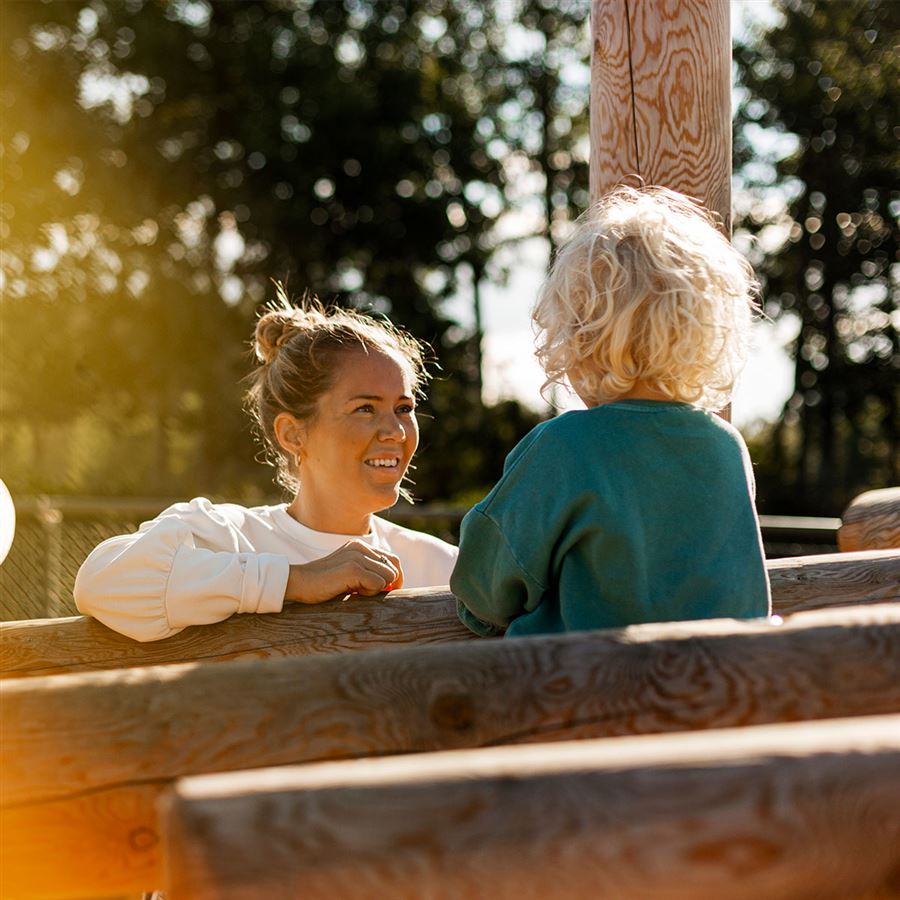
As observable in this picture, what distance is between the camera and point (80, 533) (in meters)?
6.27

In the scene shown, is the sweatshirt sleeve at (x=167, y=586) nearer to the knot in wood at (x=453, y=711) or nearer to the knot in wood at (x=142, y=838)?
the knot in wood at (x=142, y=838)

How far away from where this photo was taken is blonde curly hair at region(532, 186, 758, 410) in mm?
1988

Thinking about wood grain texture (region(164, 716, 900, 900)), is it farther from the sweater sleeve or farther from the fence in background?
the fence in background

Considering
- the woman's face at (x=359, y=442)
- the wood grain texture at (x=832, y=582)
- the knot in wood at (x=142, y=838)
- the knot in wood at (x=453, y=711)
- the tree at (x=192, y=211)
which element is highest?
the tree at (x=192, y=211)

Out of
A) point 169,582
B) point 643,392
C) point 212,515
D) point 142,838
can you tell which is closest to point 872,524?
point 643,392

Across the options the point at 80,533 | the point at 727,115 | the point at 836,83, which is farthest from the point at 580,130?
the point at 727,115

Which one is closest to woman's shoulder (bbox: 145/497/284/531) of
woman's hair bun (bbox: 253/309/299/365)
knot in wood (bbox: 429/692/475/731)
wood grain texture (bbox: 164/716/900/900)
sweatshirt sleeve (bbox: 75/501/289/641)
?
sweatshirt sleeve (bbox: 75/501/289/641)

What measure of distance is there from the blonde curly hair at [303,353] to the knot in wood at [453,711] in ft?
4.89

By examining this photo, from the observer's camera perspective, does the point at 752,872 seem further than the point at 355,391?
No

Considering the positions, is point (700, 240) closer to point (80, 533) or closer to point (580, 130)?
point (80, 533)

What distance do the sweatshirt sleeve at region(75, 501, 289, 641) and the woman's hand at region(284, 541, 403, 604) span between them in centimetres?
3

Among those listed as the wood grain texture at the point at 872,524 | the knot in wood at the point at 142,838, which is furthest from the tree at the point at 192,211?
the knot in wood at the point at 142,838

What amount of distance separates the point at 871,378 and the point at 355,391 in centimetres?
1821

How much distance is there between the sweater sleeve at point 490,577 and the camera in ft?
6.44
